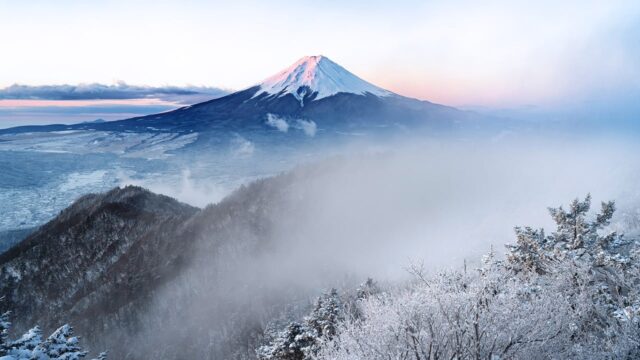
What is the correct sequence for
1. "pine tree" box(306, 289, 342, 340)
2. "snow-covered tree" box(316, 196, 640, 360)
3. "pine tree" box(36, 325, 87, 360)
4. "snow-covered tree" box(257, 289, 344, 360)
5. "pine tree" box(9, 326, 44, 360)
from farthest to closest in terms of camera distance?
Result: "pine tree" box(306, 289, 342, 340)
"snow-covered tree" box(257, 289, 344, 360)
"pine tree" box(36, 325, 87, 360)
"pine tree" box(9, 326, 44, 360)
"snow-covered tree" box(316, 196, 640, 360)

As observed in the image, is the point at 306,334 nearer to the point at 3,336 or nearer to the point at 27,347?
the point at 27,347

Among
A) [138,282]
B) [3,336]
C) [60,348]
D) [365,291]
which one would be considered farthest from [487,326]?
[138,282]

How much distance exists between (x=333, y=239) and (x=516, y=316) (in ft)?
600

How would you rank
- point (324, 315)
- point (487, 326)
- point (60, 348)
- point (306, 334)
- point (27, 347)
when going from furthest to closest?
point (324, 315) → point (306, 334) → point (60, 348) → point (27, 347) → point (487, 326)

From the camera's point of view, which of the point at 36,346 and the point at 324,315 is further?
the point at 324,315

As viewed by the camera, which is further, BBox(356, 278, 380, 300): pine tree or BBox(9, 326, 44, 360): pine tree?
BBox(356, 278, 380, 300): pine tree

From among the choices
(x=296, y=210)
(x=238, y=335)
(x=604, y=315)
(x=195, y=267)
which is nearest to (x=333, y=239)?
(x=296, y=210)

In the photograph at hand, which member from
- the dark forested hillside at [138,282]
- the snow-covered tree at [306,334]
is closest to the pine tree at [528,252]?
the snow-covered tree at [306,334]

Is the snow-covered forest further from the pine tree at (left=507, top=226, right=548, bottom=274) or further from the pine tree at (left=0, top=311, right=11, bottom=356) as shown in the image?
the pine tree at (left=0, top=311, right=11, bottom=356)

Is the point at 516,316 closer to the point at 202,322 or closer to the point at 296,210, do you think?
the point at 202,322

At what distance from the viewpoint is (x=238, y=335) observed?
113 metres

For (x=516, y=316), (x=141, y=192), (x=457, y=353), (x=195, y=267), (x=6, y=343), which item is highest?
(x=516, y=316)

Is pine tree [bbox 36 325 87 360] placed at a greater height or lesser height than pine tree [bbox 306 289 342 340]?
greater

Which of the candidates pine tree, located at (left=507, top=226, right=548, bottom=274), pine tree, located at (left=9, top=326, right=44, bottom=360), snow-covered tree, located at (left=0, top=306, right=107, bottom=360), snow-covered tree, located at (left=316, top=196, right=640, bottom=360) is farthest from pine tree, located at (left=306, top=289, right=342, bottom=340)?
pine tree, located at (left=9, top=326, right=44, bottom=360)
